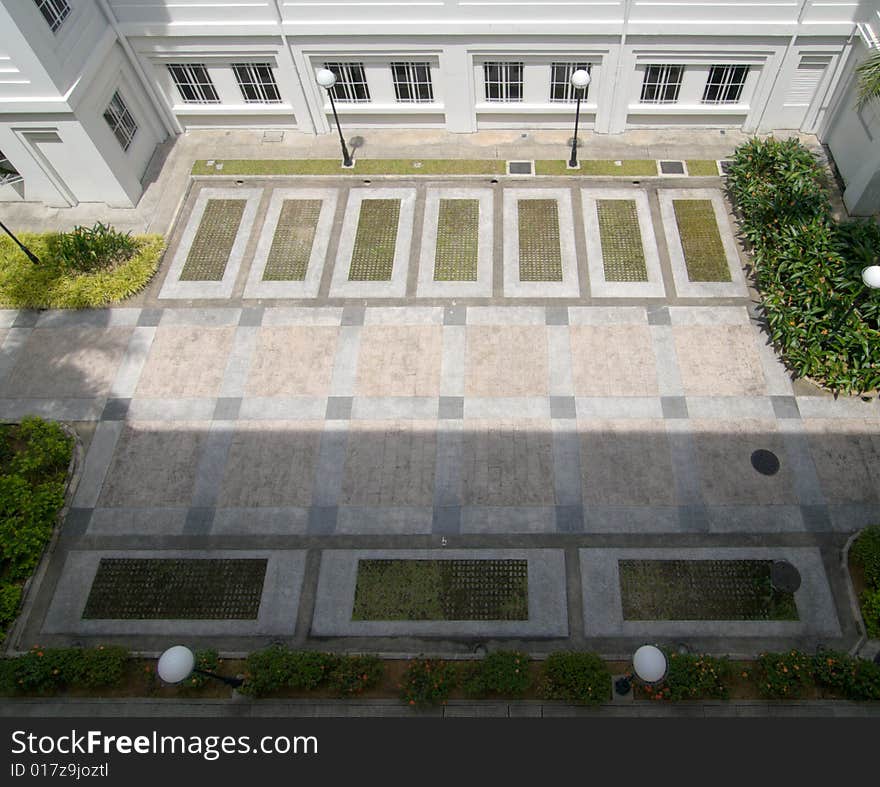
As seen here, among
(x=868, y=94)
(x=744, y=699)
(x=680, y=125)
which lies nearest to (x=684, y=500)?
(x=744, y=699)

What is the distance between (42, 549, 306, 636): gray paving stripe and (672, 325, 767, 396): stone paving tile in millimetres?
13433

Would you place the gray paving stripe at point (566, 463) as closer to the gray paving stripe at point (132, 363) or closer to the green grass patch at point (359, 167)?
the green grass patch at point (359, 167)

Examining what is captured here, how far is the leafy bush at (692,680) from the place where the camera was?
47.8 ft

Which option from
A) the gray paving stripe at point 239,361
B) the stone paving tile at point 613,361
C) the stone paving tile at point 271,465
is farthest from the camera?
the gray paving stripe at point 239,361

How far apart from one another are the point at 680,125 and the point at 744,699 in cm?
2202

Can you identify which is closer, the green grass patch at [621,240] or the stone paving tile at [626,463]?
the stone paving tile at [626,463]

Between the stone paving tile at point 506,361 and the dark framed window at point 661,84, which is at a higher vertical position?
the dark framed window at point 661,84

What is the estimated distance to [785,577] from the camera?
15.9 meters

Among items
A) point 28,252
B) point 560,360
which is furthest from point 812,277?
point 28,252

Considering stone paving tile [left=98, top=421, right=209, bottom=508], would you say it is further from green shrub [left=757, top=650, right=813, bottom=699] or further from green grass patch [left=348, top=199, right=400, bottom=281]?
green shrub [left=757, top=650, right=813, bottom=699]

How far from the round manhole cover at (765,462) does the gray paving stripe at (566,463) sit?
5.19 m

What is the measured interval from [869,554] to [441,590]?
11.2m

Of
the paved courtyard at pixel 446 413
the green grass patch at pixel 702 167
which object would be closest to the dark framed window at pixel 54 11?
the paved courtyard at pixel 446 413
